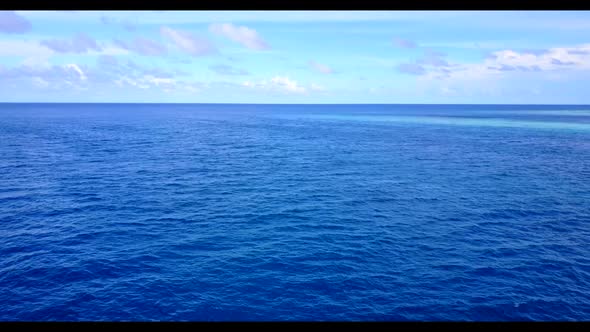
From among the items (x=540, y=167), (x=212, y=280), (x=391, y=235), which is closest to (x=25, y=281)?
(x=212, y=280)

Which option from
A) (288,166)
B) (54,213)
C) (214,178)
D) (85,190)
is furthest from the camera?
(288,166)

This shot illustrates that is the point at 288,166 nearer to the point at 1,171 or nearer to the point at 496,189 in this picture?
the point at 496,189

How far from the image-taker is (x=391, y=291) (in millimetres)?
25781

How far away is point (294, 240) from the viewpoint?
34.6m

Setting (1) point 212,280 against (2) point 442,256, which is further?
(2) point 442,256

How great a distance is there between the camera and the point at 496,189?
50.6m

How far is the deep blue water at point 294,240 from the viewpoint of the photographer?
79.8 feet

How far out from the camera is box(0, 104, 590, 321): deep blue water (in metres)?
24.3

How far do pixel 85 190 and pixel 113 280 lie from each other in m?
28.1

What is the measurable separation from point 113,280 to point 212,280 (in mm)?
7480

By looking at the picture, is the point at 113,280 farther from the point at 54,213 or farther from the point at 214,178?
the point at 214,178
